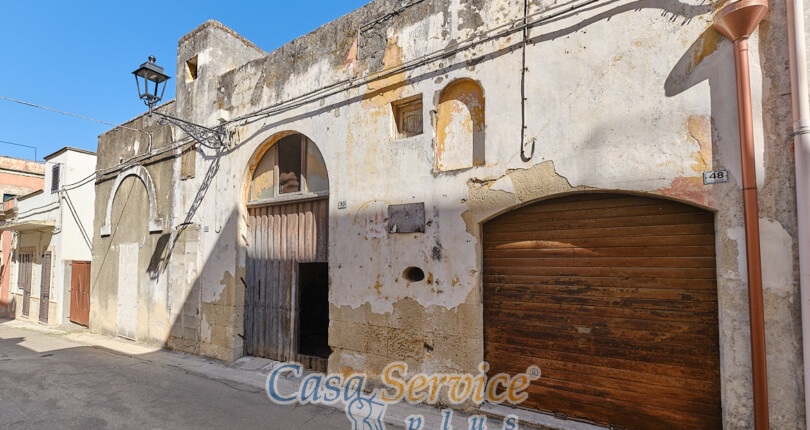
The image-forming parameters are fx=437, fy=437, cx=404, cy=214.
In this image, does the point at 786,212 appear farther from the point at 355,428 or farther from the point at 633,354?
the point at 355,428

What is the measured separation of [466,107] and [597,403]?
11.3ft

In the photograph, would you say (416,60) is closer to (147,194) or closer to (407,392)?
(407,392)

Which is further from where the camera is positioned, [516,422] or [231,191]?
[231,191]

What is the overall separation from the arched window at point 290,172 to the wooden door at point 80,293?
7.88 meters

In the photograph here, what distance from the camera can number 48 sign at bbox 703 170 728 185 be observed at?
3.60 m

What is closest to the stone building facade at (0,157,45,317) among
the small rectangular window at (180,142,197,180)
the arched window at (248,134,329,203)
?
the small rectangular window at (180,142,197,180)

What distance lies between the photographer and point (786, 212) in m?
3.38

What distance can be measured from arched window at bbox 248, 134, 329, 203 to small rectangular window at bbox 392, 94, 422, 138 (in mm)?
1487

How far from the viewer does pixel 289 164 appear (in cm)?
721

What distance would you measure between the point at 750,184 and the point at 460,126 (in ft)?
9.30

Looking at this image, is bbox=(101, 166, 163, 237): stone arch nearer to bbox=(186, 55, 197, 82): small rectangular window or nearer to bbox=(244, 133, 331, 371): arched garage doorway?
bbox=(186, 55, 197, 82): small rectangular window

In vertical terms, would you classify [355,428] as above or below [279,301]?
below

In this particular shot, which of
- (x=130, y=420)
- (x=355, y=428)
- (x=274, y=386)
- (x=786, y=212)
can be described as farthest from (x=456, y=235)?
(x=130, y=420)

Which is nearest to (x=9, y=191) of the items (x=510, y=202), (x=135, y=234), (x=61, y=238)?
(x=61, y=238)
